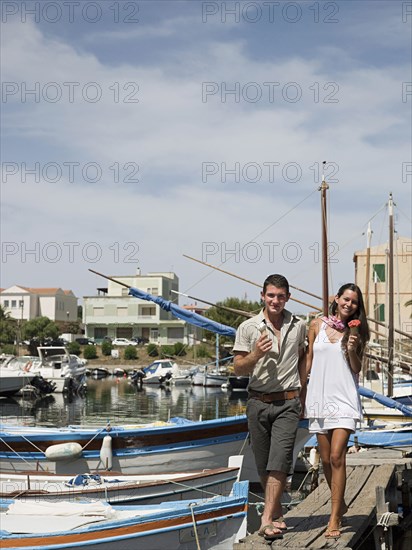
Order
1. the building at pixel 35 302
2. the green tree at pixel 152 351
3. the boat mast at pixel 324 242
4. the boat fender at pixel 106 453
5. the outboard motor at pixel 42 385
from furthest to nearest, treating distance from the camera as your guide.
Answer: the building at pixel 35 302
the green tree at pixel 152 351
the outboard motor at pixel 42 385
the boat mast at pixel 324 242
the boat fender at pixel 106 453

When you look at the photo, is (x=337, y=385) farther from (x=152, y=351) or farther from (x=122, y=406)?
(x=152, y=351)

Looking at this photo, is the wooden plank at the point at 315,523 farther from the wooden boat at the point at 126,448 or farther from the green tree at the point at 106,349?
the green tree at the point at 106,349

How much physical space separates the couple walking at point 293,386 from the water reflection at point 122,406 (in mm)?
27233

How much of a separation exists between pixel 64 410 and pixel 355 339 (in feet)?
130

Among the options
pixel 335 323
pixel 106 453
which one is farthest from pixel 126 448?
pixel 335 323

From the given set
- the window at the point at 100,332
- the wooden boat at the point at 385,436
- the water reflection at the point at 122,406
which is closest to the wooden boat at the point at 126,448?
the wooden boat at the point at 385,436

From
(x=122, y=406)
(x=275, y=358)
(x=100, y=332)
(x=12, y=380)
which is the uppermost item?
(x=275, y=358)

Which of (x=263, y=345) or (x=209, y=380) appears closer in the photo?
(x=263, y=345)

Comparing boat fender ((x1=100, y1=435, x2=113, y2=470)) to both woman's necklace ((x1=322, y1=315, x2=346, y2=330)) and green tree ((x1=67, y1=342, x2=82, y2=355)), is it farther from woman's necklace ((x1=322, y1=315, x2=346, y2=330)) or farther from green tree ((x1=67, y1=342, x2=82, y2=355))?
green tree ((x1=67, y1=342, x2=82, y2=355))

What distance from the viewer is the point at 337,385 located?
6793 mm

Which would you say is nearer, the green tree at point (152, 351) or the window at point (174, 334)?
the green tree at point (152, 351)

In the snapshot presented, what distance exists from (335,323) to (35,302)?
114 m

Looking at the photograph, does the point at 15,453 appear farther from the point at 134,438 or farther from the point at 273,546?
the point at 273,546

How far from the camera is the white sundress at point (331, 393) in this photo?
6781mm
